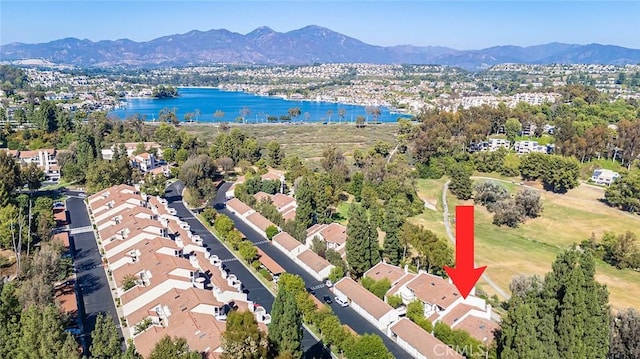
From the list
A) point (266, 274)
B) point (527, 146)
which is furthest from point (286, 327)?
point (527, 146)

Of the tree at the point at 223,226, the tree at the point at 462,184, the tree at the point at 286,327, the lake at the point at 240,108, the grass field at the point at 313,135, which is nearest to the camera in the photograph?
the tree at the point at 286,327

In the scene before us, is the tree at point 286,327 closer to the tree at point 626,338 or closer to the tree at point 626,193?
the tree at point 626,338

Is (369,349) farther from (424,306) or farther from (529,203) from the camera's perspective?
(529,203)

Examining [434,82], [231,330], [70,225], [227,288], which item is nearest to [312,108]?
[434,82]

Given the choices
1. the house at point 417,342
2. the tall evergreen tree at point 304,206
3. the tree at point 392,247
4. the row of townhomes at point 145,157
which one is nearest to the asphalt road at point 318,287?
the house at point 417,342

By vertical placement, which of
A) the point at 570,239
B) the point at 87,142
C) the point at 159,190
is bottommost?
the point at 570,239

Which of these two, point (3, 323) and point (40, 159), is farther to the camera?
point (40, 159)

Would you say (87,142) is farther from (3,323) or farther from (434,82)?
(434,82)
